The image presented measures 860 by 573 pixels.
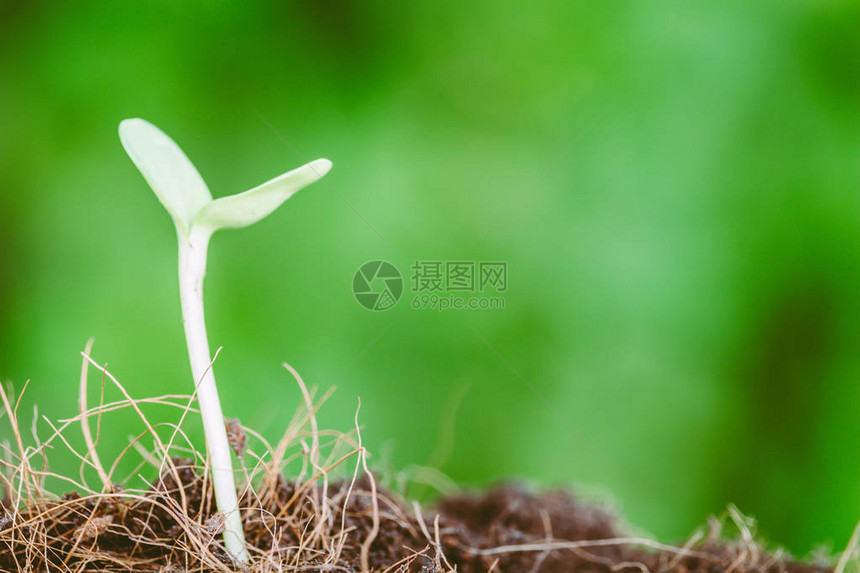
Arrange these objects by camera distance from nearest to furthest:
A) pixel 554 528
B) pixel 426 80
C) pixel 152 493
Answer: pixel 152 493, pixel 554 528, pixel 426 80

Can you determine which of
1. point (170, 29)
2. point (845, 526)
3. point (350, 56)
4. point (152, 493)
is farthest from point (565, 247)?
point (152, 493)

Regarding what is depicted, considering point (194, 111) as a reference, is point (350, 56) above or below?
above

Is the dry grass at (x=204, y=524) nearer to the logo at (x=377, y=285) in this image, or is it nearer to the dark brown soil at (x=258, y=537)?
the dark brown soil at (x=258, y=537)

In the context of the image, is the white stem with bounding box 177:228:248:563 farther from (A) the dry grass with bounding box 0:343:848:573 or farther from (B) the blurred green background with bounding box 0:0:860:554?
(B) the blurred green background with bounding box 0:0:860:554

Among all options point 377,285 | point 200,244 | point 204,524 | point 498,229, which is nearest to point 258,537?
point 204,524

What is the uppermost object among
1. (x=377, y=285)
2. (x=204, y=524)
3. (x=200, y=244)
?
(x=200, y=244)

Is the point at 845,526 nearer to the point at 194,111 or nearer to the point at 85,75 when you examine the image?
the point at 194,111

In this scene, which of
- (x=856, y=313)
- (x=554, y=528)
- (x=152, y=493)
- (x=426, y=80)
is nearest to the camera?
(x=152, y=493)

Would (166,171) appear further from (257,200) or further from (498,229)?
(498,229)
